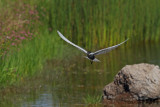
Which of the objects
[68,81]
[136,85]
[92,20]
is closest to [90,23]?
[92,20]

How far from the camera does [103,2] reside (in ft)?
57.9

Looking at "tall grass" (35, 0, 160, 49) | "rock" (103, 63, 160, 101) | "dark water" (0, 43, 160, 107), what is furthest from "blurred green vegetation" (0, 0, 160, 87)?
"rock" (103, 63, 160, 101)

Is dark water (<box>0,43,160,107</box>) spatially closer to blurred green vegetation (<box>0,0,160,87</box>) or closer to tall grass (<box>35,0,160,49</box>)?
blurred green vegetation (<box>0,0,160,87</box>)

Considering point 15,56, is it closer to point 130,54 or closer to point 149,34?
point 130,54

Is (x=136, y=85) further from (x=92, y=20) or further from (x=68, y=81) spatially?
(x=92, y=20)

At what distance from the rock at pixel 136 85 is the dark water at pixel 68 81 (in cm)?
29

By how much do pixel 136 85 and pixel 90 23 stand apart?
7.32 m

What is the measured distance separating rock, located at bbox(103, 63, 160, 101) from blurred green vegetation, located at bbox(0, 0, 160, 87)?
3.79 metres

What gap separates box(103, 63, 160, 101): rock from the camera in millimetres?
10250

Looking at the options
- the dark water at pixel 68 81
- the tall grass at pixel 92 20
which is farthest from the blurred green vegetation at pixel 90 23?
the dark water at pixel 68 81

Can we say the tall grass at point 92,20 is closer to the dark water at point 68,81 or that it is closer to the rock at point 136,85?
the dark water at point 68,81

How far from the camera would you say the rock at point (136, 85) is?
33.6ft

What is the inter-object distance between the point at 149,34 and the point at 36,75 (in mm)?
8302

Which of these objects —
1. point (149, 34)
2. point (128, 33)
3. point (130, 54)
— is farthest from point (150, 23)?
point (130, 54)
